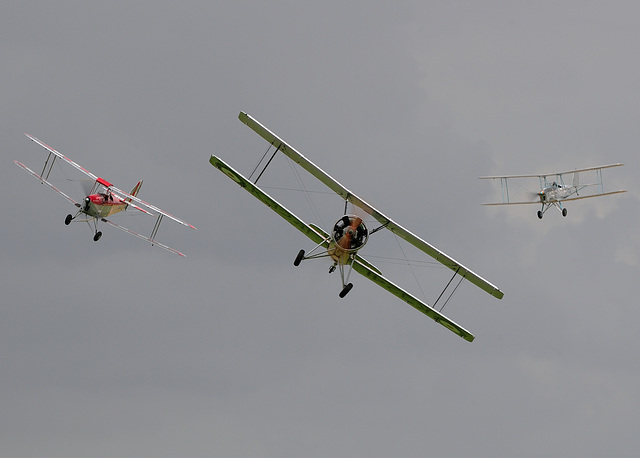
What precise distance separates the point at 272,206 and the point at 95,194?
20407 mm

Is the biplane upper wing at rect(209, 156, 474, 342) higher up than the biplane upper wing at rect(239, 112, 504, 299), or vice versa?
the biplane upper wing at rect(239, 112, 504, 299)

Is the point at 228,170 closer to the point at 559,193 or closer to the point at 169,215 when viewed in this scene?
the point at 169,215

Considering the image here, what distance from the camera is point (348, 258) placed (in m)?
46.3

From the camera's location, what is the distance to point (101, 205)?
64562mm

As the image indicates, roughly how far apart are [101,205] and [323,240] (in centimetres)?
2170

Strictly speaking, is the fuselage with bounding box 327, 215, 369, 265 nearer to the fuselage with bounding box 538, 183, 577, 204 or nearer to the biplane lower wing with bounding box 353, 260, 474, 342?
the biplane lower wing with bounding box 353, 260, 474, 342

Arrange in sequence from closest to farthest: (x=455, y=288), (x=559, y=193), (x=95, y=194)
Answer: (x=455, y=288), (x=95, y=194), (x=559, y=193)

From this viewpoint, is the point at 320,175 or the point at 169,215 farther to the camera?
the point at 169,215

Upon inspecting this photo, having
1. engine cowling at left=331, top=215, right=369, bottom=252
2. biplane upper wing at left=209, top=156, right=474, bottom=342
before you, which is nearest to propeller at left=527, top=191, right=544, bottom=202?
biplane upper wing at left=209, top=156, right=474, bottom=342

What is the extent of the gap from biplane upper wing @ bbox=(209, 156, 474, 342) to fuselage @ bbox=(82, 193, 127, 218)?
18.7m

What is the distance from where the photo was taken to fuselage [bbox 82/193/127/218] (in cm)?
6378

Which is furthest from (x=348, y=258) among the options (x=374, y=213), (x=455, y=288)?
(x=455, y=288)

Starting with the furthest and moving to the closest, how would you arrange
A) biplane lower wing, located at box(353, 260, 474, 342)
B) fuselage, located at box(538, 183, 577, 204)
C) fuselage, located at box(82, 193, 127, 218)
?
1. fuselage, located at box(538, 183, 577, 204)
2. fuselage, located at box(82, 193, 127, 218)
3. biplane lower wing, located at box(353, 260, 474, 342)

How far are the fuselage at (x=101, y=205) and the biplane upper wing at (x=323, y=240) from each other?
1871 cm
